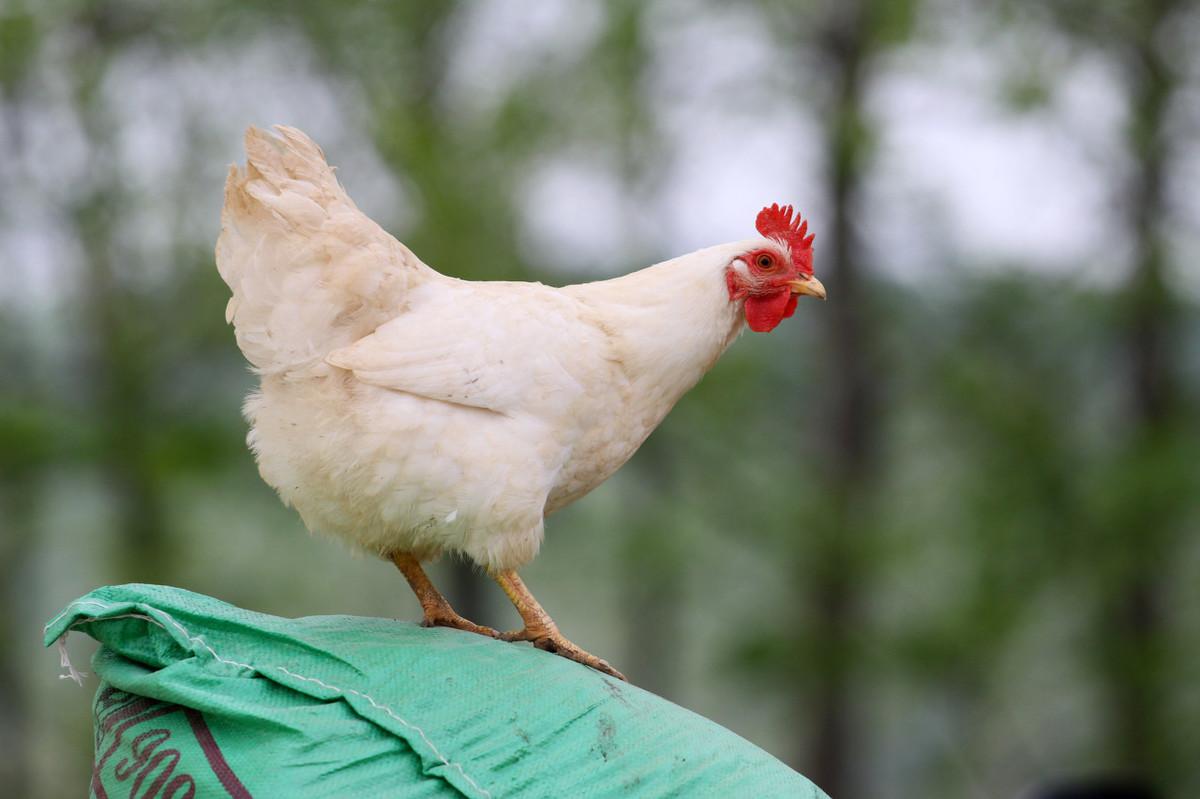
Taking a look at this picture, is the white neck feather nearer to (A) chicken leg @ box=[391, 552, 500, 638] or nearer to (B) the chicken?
(B) the chicken

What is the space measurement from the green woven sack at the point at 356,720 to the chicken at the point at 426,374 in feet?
0.65

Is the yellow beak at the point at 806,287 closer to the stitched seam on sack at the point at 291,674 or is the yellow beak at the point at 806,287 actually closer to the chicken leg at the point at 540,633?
the chicken leg at the point at 540,633

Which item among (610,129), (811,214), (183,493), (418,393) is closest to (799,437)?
(811,214)

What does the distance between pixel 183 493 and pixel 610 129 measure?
4.07 meters

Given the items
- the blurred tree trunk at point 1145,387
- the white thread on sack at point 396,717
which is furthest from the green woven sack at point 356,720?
the blurred tree trunk at point 1145,387

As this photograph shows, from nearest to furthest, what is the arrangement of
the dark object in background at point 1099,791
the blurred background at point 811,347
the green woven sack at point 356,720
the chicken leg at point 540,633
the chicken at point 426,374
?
the green woven sack at point 356,720 < the chicken at point 426,374 < the chicken leg at point 540,633 < the dark object in background at point 1099,791 < the blurred background at point 811,347

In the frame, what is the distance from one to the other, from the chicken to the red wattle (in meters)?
0.04

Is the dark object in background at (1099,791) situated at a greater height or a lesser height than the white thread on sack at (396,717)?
lesser

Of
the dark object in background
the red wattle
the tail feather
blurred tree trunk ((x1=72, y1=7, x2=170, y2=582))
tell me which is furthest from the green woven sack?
blurred tree trunk ((x1=72, y1=7, x2=170, y2=582))

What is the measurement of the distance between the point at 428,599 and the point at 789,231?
1.09 metres

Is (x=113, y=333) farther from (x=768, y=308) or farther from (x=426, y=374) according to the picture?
(x=768, y=308)

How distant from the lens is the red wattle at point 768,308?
234 centimetres

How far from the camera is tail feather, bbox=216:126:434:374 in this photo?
2123 mm

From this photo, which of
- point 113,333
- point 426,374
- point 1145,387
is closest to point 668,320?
point 426,374
